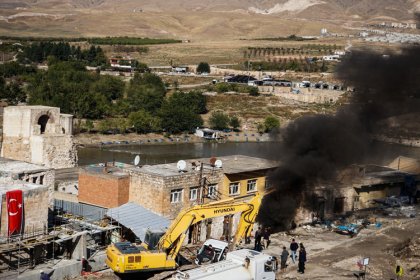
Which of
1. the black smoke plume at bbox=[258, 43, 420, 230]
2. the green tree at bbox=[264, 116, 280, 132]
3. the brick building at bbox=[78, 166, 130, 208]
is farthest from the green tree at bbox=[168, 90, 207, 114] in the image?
the brick building at bbox=[78, 166, 130, 208]

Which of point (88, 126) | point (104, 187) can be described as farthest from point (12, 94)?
point (104, 187)

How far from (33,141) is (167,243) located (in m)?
17.2

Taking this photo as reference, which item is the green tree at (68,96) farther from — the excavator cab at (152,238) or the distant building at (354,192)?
the excavator cab at (152,238)

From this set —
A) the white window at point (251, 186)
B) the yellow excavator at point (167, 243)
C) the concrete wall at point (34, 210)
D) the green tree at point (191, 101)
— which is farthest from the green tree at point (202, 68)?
the concrete wall at point (34, 210)

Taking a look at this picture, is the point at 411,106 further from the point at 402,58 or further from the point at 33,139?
the point at 33,139

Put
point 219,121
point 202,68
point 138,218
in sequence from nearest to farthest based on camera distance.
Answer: point 138,218 → point 219,121 → point 202,68

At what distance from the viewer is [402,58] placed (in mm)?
22453

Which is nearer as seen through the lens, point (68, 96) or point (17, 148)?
point (17, 148)

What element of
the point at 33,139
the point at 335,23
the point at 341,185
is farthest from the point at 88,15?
the point at 341,185

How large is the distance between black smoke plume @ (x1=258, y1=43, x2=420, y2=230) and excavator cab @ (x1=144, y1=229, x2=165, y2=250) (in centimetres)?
501

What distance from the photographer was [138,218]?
61.8 ft

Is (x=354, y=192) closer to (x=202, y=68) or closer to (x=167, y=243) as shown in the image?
(x=167, y=243)

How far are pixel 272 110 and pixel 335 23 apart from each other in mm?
120983

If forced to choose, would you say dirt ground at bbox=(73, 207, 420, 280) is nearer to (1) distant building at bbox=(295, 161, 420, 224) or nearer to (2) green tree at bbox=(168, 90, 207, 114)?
(1) distant building at bbox=(295, 161, 420, 224)
